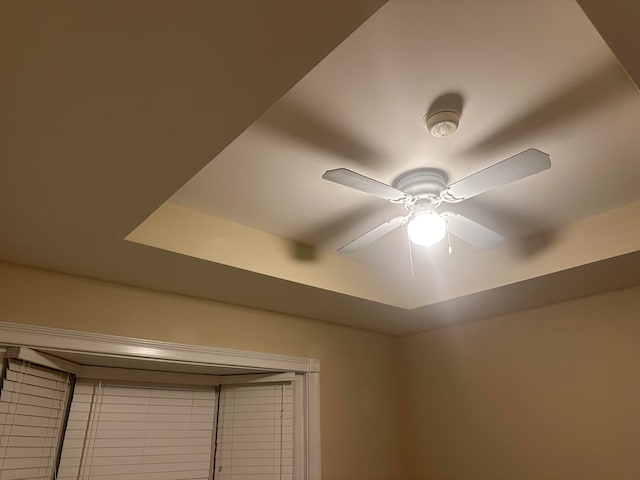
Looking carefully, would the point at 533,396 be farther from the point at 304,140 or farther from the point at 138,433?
the point at 138,433

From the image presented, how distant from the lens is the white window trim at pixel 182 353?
199cm

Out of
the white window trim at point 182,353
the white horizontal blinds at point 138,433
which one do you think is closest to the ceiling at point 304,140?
the white window trim at point 182,353

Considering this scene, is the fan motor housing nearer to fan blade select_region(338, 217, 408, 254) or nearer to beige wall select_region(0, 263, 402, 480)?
fan blade select_region(338, 217, 408, 254)

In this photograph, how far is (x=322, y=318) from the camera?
3068mm

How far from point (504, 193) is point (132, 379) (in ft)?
7.28

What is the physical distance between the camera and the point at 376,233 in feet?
6.50

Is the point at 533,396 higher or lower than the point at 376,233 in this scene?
lower

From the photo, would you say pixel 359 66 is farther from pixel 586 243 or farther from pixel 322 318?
pixel 322 318

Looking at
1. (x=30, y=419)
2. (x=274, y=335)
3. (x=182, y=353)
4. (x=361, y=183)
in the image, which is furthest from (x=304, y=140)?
(x=30, y=419)

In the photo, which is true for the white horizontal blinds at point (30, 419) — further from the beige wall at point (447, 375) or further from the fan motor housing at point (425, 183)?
the fan motor housing at point (425, 183)

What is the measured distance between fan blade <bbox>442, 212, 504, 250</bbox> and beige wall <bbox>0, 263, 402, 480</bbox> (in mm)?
1380

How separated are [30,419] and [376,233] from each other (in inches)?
69.8

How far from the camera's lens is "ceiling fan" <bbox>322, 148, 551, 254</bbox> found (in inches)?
59.4

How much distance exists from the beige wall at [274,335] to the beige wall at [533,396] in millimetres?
301
